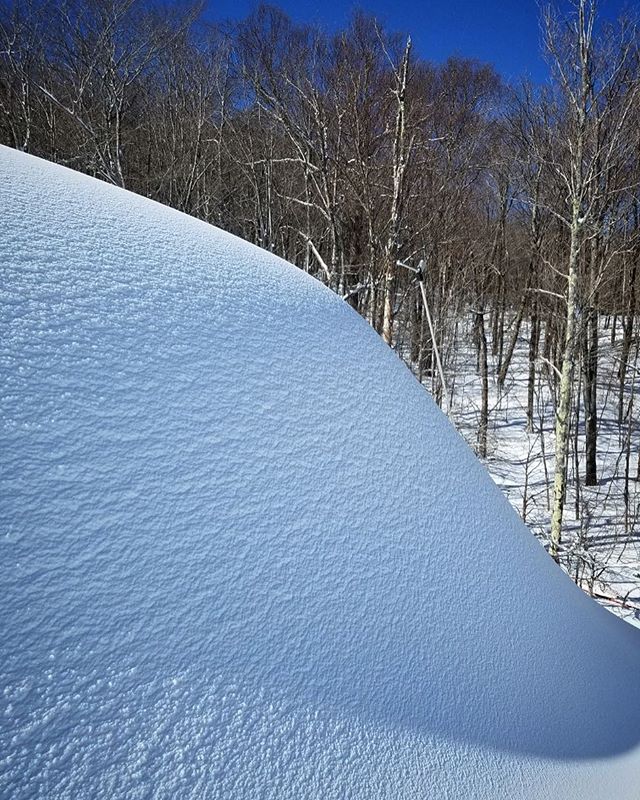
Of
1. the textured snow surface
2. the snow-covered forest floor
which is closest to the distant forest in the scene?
the snow-covered forest floor

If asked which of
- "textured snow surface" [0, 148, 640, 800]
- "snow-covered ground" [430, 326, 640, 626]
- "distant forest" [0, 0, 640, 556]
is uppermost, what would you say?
"distant forest" [0, 0, 640, 556]

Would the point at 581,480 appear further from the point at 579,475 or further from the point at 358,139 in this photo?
the point at 358,139

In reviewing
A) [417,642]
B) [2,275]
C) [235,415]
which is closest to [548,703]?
[417,642]

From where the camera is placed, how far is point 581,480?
10.8 meters

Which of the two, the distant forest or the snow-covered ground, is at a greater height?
the distant forest

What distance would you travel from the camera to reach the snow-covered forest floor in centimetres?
649

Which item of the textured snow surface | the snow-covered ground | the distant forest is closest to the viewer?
the textured snow surface

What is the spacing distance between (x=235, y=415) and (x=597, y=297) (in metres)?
7.46

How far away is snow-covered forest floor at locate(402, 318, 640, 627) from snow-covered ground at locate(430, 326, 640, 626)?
15 mm

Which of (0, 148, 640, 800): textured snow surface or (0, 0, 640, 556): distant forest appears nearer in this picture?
(0, 148, 640, 800): textured snow surface

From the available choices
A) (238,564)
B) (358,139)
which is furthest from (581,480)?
(238,564)

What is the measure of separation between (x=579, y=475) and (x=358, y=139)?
859cm

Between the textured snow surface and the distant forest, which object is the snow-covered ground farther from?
the textured snow surface

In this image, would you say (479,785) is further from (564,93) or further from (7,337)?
(564,93)
